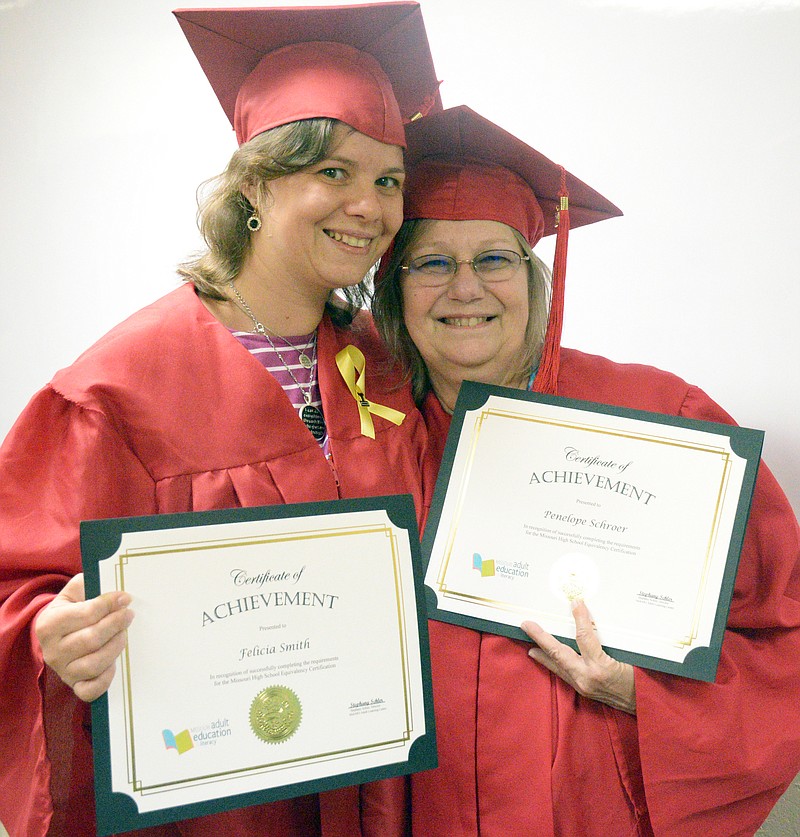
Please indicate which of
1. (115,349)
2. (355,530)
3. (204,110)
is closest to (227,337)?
(115,349)

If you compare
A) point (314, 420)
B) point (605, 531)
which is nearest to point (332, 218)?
point (314, 420)

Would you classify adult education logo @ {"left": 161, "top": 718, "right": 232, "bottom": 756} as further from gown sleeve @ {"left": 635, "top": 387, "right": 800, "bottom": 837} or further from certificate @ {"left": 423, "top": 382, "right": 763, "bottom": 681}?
gown sleeve @ {"left": 635, "top": 387, "right": 800, "bottom": 837}

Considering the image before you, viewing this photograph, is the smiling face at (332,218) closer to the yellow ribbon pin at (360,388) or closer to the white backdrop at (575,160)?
the yellow ribbon pin at (360,388)

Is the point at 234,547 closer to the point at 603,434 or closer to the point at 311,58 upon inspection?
the point at 603,434

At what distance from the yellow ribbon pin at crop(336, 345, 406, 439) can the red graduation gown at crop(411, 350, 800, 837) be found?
1.22 feet

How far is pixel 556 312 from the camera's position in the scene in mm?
1524

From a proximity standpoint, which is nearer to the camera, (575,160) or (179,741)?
(179,741)

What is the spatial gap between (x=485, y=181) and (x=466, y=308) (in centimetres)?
24

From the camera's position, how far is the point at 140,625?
3.52 ft

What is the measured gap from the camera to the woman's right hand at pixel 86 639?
40.3 inches

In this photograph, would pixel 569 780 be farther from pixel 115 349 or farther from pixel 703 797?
pixel 115 349

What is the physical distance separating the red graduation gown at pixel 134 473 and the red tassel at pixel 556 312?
31 centimetres

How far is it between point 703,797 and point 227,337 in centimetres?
109

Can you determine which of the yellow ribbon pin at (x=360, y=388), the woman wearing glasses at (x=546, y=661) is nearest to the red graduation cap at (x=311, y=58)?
the woman wearing glasses at (x=546, y=661)
